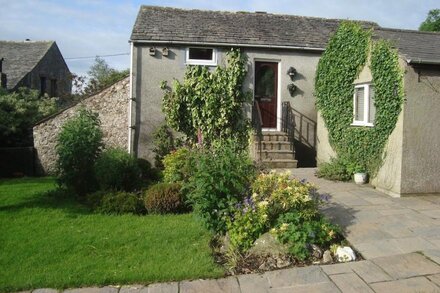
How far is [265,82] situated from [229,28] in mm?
2143

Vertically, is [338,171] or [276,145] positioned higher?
[276,145]

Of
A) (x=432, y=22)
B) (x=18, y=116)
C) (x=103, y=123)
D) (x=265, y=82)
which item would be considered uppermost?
(x=432, y=22)

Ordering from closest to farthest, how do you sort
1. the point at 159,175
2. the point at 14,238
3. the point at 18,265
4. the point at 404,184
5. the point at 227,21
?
the point at 18,265
the point at 14,238
the point at 404,184
the point at 159,175
the point at 227,21

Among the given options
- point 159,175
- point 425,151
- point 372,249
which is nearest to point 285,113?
point 159,175

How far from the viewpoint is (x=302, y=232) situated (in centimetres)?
520

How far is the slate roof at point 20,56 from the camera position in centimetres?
2156

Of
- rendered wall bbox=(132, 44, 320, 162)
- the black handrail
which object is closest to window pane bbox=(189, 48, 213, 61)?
rendered wall bbox=(132, 44, 320, 162)

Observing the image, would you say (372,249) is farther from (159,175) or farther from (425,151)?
(159,175)

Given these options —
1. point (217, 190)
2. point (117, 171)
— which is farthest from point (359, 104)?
point (117, 171)

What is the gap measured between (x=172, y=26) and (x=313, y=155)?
6171 mm

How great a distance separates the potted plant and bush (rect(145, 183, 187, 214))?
4.04m

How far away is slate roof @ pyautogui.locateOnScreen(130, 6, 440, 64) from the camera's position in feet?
41.4

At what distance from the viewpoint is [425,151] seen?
8000mm

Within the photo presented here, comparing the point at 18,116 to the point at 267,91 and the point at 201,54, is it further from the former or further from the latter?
the point at 267,91
